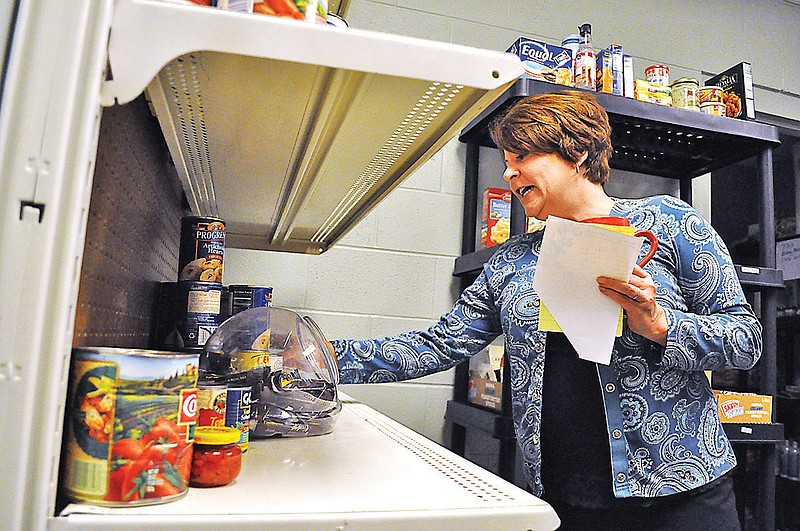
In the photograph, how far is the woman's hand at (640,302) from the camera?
136cm

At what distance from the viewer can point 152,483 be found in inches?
24.9

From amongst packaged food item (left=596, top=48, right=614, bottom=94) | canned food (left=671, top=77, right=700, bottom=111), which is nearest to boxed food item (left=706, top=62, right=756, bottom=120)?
canned food (left=671, top=77, right=700, bottom=111)

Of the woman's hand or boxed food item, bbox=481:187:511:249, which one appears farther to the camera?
boxed food item, bbox=481:187:511:249

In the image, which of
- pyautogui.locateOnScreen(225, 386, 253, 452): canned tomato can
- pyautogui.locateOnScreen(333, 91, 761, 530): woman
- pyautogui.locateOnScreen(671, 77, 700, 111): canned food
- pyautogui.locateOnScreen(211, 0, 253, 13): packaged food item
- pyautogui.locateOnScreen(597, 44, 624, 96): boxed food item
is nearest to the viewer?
pyautogui.locateOnScreen(211, 0, 253, 13): packaged food item

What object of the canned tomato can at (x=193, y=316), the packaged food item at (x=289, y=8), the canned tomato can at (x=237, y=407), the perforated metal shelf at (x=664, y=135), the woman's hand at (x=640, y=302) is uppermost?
the perforated metal shelf at (x=664, y=135)

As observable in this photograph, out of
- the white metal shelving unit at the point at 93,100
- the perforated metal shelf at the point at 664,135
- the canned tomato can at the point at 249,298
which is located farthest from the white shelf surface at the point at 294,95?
the perforated metal shelf at the point at 664,135

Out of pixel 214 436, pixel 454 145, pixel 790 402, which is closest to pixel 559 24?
pixel 454 145

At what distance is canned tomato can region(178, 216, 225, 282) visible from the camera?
4.40 feet

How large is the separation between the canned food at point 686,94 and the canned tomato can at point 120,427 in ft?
7.54

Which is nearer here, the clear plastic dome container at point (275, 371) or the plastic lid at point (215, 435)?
the plastic lid at point (215, 435)

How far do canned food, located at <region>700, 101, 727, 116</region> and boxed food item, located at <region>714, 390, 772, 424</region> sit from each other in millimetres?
1027

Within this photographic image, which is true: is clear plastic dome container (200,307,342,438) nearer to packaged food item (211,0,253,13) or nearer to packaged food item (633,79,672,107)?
packaged food item (211,0,253,13)

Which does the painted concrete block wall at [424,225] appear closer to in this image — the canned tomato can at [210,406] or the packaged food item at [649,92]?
the packaged food item at [649,92]

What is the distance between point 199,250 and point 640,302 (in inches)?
35.7
